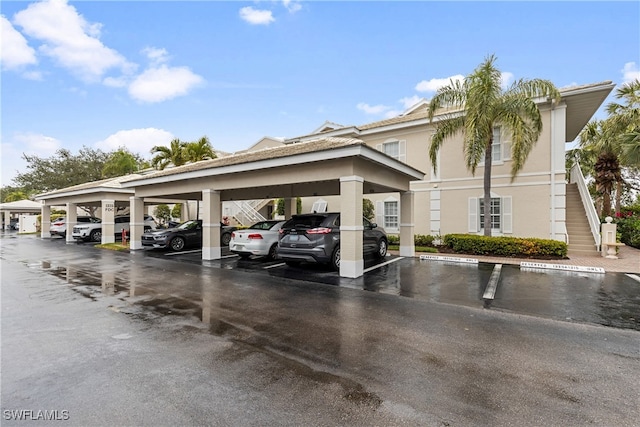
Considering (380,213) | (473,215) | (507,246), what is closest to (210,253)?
(380,213)

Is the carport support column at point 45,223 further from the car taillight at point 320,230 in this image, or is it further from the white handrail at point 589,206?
the white handrail at point 589,206

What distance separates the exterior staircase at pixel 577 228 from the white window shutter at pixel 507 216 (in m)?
2.54

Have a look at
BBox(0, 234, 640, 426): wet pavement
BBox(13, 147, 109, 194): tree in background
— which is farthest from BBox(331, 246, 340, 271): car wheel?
BBox(13, 147, 109, 194): tree in background

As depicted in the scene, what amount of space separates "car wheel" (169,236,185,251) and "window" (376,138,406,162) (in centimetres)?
1186

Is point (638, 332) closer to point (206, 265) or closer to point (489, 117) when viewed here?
point (489, 117)

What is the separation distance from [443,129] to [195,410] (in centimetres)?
1350

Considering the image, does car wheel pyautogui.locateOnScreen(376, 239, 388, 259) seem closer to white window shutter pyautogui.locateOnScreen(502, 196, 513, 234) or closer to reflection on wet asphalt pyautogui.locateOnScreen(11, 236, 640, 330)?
reflection on wet asphalt pyautogui.locateOnScreen(11, 236, 640, 330)

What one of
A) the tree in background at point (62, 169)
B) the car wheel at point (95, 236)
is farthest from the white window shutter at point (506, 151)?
the tree in background at point (62, 169)

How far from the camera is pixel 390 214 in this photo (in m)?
17.1

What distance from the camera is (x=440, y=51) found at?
12227mm

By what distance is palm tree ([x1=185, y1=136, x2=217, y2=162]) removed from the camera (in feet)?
70.8

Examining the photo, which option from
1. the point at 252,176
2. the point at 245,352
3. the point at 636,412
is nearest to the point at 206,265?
the point at 252,176

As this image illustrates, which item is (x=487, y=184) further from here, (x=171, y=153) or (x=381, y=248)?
(x=171, y=153)

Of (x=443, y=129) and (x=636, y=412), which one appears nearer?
(x=636, y=412)
